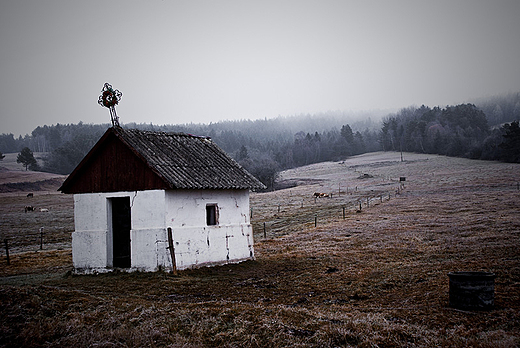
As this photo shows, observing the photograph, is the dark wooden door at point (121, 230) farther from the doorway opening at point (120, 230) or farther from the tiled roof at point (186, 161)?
the tiled roof at point (186, 161)

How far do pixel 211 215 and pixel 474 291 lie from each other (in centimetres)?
1097

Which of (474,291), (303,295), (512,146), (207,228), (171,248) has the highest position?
(512,146)

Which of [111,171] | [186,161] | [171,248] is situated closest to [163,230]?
[171,248]

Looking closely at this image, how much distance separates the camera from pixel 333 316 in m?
9.13

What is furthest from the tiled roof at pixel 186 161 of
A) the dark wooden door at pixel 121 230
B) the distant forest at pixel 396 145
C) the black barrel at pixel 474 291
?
the distant forest at pixel 396 145

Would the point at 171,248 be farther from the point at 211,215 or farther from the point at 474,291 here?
the point at 474,291

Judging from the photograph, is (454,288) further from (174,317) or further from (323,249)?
(323,249)

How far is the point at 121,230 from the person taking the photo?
57.4 ft

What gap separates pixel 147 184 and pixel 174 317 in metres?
8.12

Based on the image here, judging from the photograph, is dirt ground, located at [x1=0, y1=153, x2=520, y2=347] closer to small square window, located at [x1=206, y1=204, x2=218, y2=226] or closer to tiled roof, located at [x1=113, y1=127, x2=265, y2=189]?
small square window, located at [x1=206, y1=204, x2=218, y2=226]

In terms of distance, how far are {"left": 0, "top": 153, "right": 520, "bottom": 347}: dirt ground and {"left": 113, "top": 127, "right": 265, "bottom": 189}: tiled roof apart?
→ 3.26 meters

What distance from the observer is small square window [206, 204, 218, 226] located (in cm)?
1822

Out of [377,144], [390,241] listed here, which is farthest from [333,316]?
[377,144]

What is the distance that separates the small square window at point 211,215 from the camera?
18219mm
